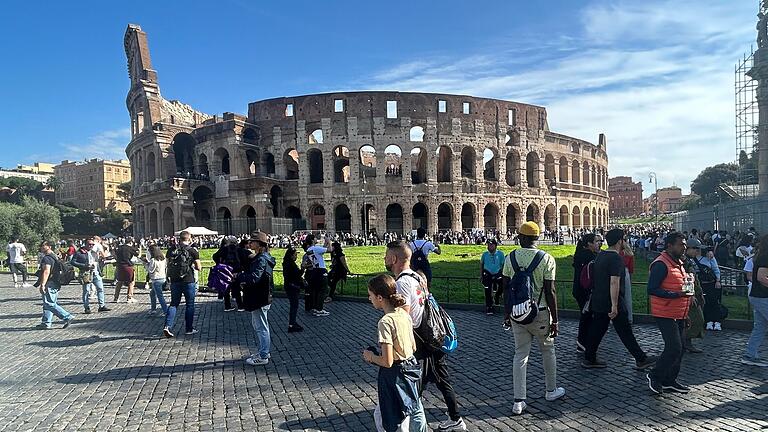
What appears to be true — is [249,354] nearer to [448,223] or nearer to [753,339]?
[753,339]

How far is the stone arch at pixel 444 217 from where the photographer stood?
39594 millimetres

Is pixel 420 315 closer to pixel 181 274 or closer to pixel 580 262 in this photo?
pixel 580 262

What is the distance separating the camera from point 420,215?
40.6 metres

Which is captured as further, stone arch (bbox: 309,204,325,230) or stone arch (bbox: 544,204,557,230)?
stone arch (bbox: 544,204,557,230)

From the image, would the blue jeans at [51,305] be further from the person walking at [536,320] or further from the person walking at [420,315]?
the person walking at [536,320]

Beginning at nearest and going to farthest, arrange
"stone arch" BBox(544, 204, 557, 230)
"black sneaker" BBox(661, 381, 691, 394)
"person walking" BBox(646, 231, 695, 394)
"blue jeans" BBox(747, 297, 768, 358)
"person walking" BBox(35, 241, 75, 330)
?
1. "person walking" BBox(646, 231, 695, 394)
2. "black sneaker" BBox(661, 381, 691, 394)
3. "blue jeans" BBox(747, 297, 768, 358)
4. "person walking" BBox(35, 241, 75, 330)
5. "stone arch" BBox(544, 204, 557, 230)

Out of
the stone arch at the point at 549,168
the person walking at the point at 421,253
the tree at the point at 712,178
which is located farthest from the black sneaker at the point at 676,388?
the tree at the point at 712,178

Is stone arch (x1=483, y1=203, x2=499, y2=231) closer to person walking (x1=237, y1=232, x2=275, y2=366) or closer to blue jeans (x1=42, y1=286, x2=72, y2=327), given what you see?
blue jeans (x1=42, y1=286, x2=72, y2=327)

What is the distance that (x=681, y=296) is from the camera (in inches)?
175

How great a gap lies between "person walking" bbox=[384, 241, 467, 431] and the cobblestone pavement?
321 mm

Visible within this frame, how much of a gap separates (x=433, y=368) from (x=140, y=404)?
3116 mm

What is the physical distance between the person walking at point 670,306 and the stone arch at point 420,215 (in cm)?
3454

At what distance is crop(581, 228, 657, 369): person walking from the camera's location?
500 centimetres

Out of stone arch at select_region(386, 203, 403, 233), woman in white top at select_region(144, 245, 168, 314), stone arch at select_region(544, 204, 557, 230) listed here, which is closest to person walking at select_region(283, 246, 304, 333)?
woman in white top at select_region(144, 245, 168, 314)
